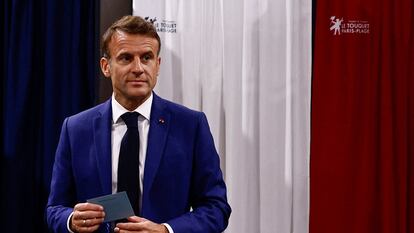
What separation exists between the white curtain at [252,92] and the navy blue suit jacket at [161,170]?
127 centimetres

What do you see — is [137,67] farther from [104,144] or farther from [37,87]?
[37,87]

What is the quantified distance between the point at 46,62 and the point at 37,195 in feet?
2.33

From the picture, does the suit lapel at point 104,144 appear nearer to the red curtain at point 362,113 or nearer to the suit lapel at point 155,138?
the suit lapel at point 155,138

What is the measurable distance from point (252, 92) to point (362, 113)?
0.64 meters

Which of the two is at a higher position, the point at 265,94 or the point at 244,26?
the point at 244,26

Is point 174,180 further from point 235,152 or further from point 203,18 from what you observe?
point 203,18

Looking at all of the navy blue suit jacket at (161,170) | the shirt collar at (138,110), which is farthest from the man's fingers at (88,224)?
the shirt collar at (138,110)

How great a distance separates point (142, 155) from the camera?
171 cm

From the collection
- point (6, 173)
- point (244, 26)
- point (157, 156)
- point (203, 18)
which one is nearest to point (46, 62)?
point (6, 173)

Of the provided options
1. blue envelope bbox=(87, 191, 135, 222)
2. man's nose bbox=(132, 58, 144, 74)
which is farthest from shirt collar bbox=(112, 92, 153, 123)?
blue envelope bbox=(87, 191, 135, 222)

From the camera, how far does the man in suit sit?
65.6 inches

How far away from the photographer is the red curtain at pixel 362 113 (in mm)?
3094

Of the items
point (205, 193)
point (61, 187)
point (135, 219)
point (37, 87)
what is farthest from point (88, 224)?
point (37, 87)

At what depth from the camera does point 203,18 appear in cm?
307
